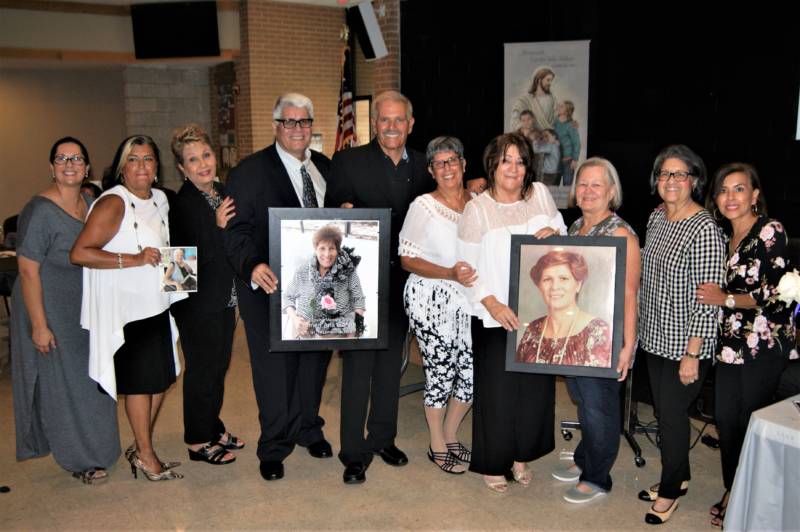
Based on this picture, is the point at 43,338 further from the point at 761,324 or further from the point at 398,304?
the point at 761,324

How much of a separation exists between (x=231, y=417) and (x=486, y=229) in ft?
7.95

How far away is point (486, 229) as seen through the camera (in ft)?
10.3

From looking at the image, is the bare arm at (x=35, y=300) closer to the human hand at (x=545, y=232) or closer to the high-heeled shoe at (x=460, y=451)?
the high-heeled shoe at (x=460, y=451)

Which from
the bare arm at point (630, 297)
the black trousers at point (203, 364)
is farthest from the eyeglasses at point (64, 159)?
the bare arm at point (630, 297)

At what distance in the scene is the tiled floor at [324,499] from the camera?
326 cm

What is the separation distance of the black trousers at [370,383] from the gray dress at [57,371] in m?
1.24

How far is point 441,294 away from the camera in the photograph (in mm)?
3488

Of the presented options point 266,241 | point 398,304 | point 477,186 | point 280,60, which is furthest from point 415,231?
point 280,60

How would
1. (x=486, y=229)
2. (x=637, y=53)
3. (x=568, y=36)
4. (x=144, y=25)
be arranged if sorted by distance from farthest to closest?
(x=144, y=25) < (x=568, y=36) < (x=637, y=53) < (x=486, y=229)

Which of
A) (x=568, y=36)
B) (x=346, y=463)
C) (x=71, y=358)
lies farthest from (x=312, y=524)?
(x=568, y=36)

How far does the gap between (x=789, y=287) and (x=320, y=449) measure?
2544mm

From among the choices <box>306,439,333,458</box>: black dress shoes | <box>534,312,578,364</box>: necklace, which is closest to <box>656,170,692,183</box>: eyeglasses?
<box>534,312,578,364</box>: necklace

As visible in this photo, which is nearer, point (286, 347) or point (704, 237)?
point (704, 237)

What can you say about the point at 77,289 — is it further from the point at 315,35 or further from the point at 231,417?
the point at 315,35
